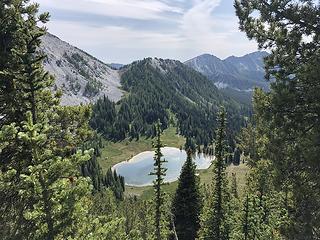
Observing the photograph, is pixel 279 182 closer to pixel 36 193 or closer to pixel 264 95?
pixel 264 95

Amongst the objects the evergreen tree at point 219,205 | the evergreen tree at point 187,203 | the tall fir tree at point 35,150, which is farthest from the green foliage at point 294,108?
the evergreen tree at point 187,203

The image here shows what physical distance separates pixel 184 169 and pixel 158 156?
1385 centimetres

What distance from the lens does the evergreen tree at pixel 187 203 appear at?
47.4 m

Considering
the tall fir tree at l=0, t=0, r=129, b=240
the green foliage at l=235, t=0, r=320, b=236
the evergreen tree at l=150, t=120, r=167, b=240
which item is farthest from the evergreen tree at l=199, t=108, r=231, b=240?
the tall fir tree at l=0, t=0, r=129, b=240

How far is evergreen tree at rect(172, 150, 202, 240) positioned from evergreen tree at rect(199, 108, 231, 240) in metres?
3.11

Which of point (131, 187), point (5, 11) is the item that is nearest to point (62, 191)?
point (5, 11)

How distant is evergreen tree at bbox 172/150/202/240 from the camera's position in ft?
156

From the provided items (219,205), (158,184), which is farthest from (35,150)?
(219,205)

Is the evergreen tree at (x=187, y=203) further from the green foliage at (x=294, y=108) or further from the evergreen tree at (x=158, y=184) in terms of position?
the green foliage at (x=294, y=108)

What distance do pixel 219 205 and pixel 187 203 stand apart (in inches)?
296

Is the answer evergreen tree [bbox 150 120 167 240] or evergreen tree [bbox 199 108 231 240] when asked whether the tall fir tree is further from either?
evergreen tree [bbox 199 108 231 240]

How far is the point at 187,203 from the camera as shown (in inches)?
1882

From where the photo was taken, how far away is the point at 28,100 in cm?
1698

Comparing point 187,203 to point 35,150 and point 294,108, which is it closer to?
point 294,108
